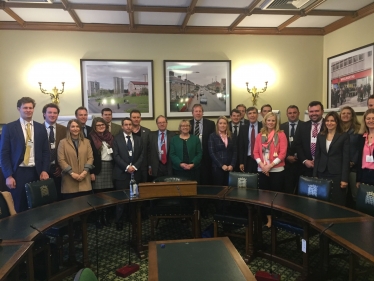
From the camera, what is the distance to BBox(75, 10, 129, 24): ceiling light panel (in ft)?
14.6

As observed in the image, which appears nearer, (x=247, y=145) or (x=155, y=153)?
(x=155, y=153)

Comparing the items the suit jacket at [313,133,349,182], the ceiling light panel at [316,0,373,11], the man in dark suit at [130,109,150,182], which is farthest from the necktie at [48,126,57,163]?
the ceiling light panel at [316,0,373,11]

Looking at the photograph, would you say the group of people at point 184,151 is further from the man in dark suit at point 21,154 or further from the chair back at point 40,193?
the chair back at point 40,193

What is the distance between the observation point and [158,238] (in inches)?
144

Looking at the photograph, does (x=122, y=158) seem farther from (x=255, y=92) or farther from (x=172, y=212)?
(x=255, y=92)

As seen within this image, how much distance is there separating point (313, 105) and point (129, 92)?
3151 millimetres

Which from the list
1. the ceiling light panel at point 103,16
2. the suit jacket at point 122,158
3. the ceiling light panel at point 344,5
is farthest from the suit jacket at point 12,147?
the ceiling light panel at point 344,5

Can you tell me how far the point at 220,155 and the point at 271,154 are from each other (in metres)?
0.74

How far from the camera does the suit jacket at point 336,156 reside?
3.25 meters

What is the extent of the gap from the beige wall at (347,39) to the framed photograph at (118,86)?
338 cm

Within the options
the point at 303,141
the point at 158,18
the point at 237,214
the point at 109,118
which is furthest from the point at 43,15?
the point at 303,141

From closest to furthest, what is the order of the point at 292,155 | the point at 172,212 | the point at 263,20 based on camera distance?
1. the point at 172,212
2. the point at 292,155
3. the point at 263,20

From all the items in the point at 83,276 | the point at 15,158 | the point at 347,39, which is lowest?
the point at 83,276

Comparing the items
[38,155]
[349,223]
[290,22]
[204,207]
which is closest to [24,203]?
[38,155]
